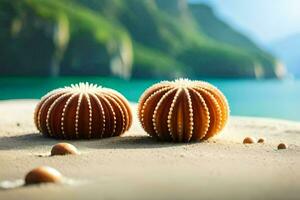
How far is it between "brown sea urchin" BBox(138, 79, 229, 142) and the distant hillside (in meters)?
94.7

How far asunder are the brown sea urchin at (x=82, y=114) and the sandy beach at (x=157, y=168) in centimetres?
25

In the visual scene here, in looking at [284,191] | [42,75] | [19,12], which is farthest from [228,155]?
[19,12]

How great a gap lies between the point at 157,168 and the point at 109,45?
120388 mm

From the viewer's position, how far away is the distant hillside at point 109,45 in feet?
344

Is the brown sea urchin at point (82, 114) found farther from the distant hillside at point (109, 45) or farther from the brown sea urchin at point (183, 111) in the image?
the distant hillside at point (109, 45)

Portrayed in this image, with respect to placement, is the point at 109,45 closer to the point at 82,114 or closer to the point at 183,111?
the point at 82,114

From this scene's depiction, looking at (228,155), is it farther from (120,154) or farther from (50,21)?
(50,21)

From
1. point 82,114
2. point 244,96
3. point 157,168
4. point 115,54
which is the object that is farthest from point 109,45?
point 157,168

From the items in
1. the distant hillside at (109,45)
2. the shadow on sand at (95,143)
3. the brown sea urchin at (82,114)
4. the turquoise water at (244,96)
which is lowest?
the turquoise water at (244,96)

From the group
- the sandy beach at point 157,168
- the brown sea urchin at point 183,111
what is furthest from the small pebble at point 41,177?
the brown sea urchin at point 183,111

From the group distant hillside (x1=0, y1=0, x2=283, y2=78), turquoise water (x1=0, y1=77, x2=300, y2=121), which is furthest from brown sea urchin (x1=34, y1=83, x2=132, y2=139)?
distant hillside (x1=0, y1=0, x2=283, y2=78)

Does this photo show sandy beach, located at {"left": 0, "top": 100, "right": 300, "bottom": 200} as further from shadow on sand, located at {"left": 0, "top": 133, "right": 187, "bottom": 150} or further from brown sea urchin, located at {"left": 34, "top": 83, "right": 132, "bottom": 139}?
brown sea urchin, located at {"left": 34, "top": 83, "right": 132, "bottom": 139}

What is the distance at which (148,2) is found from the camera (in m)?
185

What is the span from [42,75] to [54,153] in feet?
320
